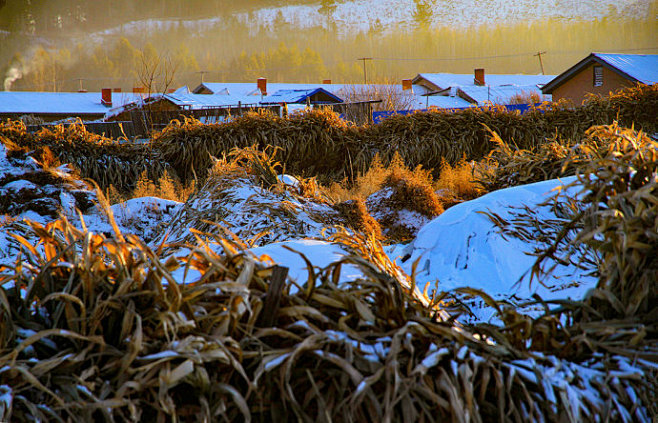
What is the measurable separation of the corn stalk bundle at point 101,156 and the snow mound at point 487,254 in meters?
7.77

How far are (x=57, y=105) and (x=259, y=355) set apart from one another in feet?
154

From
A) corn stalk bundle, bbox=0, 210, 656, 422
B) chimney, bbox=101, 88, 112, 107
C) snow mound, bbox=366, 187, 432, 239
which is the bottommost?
snow mound, bbox=366, 187, 432, 239

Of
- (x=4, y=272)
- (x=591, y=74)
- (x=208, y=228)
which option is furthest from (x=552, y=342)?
(x=591, y=74)

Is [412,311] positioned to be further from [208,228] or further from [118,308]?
[208,228]

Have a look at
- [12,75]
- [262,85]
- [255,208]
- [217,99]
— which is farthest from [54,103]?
[12,75]

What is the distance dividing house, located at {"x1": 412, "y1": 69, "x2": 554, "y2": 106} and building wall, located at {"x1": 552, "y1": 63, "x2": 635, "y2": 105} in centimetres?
217

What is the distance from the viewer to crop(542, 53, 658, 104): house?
32.0 metres

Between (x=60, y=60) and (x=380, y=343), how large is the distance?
686ft

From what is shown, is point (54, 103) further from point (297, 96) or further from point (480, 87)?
point (480, 87)

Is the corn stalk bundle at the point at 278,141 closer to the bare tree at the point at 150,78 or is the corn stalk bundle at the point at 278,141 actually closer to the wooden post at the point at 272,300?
the bare tree at the point at 150,78

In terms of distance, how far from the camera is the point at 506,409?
3.39 ft

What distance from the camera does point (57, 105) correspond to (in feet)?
137

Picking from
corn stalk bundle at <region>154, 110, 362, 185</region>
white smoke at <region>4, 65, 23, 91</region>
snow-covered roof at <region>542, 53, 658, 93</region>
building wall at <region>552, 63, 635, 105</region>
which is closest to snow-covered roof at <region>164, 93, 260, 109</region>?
snow-covered roof at <region>542, 53, 658, 93</region>

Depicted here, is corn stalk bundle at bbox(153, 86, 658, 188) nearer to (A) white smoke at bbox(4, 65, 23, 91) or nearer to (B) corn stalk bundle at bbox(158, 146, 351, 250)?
(B) corn stalk bundle at bbox(158, 146, 351, 250)
